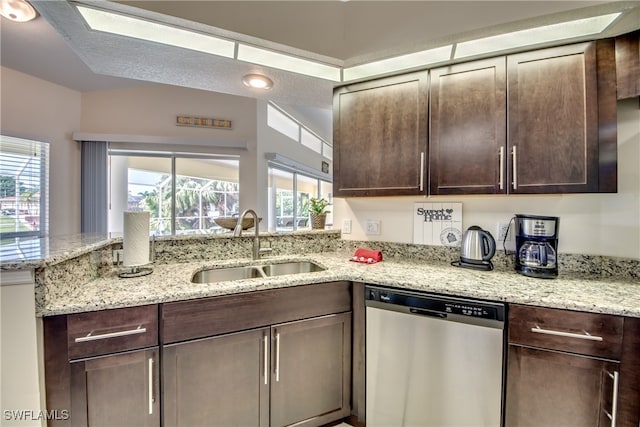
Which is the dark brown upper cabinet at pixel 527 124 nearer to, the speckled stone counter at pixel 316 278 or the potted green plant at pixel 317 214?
the speckled stone counter at pixel 316 278

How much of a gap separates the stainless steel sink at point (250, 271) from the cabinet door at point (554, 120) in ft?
4.29

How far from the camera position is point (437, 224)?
1921 mm

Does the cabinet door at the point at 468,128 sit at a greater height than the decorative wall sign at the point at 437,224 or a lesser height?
greater

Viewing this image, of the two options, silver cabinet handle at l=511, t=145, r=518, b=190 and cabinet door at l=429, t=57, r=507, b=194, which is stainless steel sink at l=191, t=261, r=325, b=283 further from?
silver cabinet handle at l=511, t=145, r=518, b=190

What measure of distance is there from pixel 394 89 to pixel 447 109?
0.36 metres

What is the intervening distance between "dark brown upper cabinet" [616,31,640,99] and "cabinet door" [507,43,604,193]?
10 centimetres

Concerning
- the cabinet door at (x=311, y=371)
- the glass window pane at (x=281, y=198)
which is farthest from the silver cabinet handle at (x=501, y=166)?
the glass window pane at (x=281, y=198)

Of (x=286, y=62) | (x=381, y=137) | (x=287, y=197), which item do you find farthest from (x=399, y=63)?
(x=287, y=197)

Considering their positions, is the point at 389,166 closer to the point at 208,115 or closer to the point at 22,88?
the point at 208,115

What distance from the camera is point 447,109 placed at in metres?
1.61

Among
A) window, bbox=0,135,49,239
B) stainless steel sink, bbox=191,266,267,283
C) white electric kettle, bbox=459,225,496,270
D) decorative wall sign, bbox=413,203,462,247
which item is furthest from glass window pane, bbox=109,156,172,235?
white electric kettle, bbox=459,225,496,270

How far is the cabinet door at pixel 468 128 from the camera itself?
150 cm

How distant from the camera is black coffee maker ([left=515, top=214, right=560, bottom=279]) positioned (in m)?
1.47

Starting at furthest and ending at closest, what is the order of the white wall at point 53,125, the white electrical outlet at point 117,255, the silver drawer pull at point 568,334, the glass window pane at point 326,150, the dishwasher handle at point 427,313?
1. the glass window pane at point 326,150
2. the white wall at point 53,125
3. the white electrical outlet at point 117,255
4. the dishwasher handle at point 427,313
5. the silver drawer pull at point 568,334
